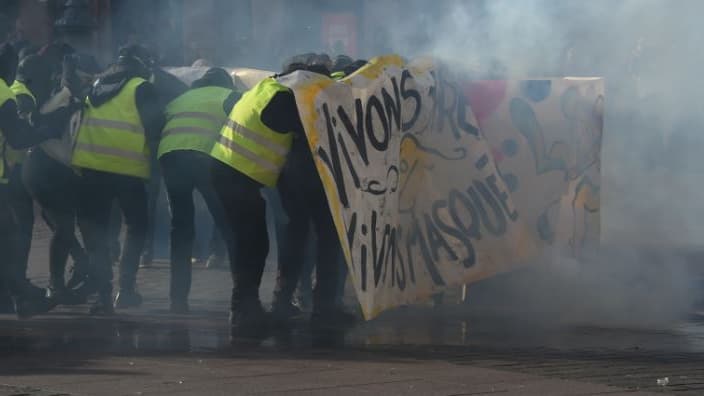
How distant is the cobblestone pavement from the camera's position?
21.2ft

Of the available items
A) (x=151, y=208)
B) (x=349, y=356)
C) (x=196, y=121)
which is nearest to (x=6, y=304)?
(x=196, y=121)

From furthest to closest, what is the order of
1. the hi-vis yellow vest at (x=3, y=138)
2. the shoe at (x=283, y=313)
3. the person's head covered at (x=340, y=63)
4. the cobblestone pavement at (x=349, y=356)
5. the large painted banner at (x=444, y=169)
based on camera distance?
the person's head covered at (x=340, y=63), the shoe at (x=283, y=313), the hi-vis yellow vest at (x=3, y=138), the large painted banner at (x=444, y=169), the cobblestone pavement at (x=349, y=356)

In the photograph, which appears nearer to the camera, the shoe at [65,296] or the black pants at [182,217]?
the black pants at [182,217]

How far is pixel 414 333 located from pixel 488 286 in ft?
5.86

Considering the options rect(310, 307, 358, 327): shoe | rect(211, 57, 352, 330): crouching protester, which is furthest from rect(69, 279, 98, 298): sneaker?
rect(310, 307, 358, 327): shoe

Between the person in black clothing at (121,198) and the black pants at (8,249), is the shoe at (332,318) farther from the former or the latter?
the black pants at (8,249)

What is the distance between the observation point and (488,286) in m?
10.1

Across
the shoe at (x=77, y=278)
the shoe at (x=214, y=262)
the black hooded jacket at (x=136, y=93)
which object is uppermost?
the black hooded jacket at (x=136, y=93)

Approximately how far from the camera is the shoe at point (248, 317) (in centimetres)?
862

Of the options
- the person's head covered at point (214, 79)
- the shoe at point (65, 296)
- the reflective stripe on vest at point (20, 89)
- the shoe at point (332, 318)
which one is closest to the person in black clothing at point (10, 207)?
the reflective stripe on vest at point (20, 89)

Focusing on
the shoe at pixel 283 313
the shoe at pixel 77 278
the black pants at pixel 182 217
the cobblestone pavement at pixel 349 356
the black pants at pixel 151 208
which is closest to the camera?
the cobblestone pavement at pixel 349 356

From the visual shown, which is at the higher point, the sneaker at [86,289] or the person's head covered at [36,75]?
the person's head covered at [36,75]

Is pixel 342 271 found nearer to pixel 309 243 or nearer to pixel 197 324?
pixel 309 243

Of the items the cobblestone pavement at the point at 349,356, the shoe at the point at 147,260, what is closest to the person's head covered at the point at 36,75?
the cobblestone pavement at the point at 349,356
